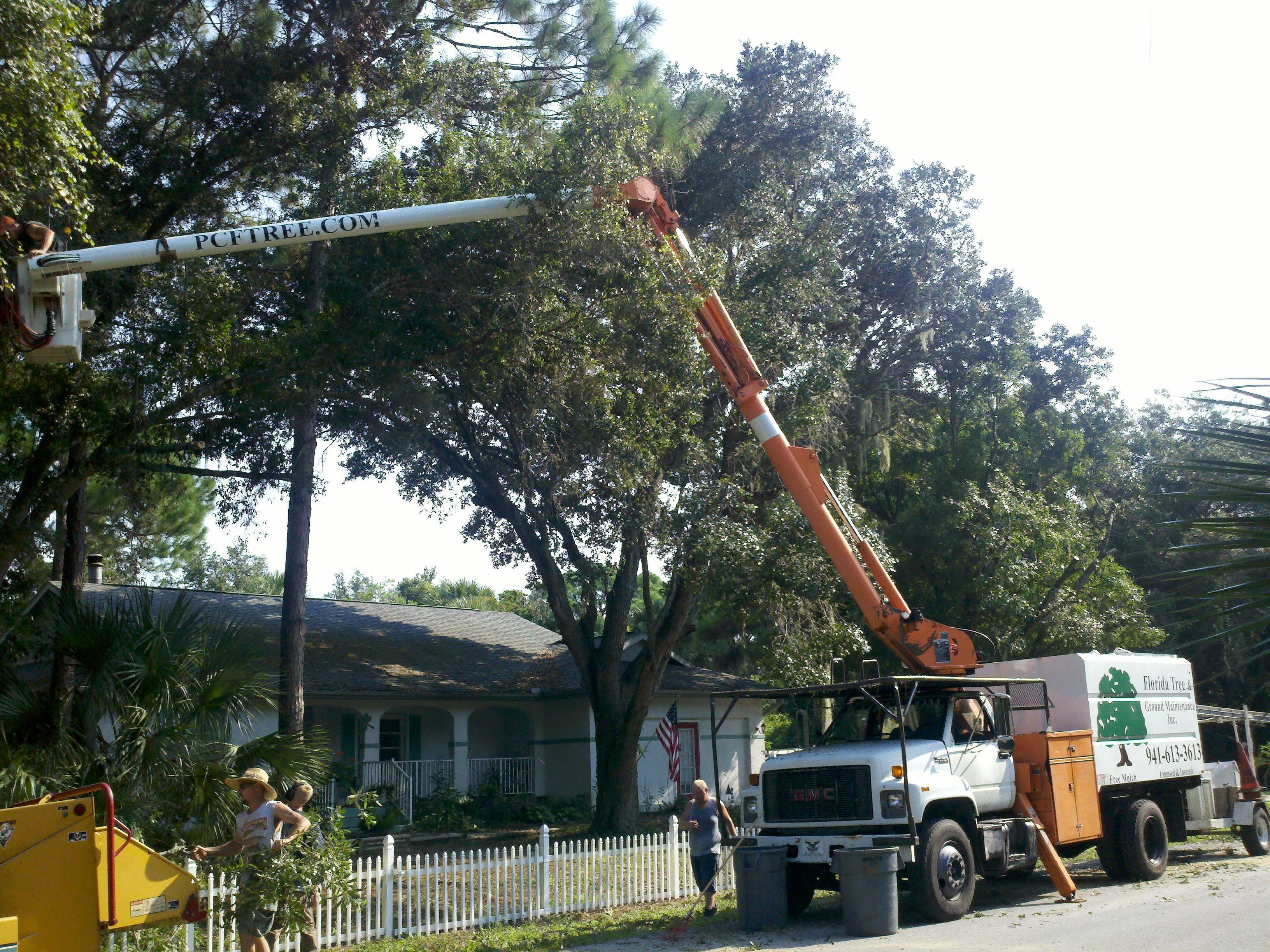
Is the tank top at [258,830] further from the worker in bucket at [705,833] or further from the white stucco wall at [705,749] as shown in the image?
the white stucco wall at [705,749]

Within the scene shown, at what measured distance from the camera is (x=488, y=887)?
11883mm

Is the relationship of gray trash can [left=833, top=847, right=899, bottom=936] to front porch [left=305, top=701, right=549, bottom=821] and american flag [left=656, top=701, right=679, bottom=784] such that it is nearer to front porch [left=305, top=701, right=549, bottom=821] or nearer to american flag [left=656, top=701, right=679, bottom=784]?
front porch [left=305, top=701, right=549, bottom=821]

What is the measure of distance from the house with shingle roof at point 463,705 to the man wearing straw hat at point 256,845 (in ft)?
42.2

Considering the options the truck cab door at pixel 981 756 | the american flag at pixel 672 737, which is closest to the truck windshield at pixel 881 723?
the truck cab door at pixel 981 756

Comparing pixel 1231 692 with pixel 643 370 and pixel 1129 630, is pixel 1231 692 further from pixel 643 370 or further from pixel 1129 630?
pixel 643 370

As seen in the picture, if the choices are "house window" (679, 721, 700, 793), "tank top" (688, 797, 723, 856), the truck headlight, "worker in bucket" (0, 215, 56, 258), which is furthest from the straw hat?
"house window" (679, 721, 700, 793)

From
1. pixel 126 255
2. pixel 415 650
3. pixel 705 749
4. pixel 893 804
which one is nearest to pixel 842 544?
pixel 893 804

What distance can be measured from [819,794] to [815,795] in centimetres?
5

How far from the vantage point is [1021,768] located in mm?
12703

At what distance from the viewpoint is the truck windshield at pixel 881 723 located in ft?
40.0

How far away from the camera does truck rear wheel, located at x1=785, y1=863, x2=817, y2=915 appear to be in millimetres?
12031

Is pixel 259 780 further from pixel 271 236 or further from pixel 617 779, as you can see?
pixel 617 779

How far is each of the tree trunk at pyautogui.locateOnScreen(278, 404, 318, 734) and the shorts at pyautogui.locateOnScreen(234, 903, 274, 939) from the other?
736 cm

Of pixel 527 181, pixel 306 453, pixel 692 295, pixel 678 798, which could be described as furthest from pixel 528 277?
pixel 678 798
